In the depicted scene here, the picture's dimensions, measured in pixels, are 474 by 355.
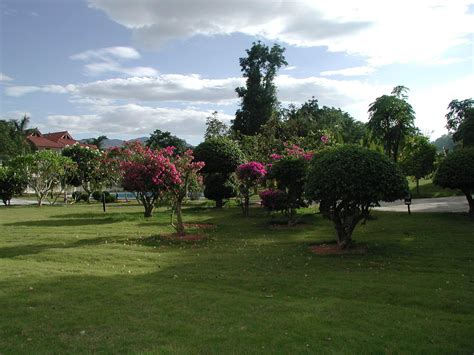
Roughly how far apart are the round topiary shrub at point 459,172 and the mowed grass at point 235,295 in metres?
3.64

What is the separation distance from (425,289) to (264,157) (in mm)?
21027

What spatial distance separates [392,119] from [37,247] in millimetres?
18194

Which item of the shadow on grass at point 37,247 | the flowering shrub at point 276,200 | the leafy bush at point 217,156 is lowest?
the shadow on grass at point 37,247

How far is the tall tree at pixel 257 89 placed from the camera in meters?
40.9

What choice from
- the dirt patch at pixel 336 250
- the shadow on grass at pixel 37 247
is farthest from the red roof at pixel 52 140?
the dirt patch at pixel 336 250

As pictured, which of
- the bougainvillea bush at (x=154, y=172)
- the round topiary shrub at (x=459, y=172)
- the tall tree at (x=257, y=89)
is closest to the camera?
the bougainvillea bush at (x=154, y=172)

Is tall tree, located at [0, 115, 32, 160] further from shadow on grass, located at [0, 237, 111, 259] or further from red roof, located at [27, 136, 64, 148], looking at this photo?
shadow on grass, located at [0, 237, 111, 259]

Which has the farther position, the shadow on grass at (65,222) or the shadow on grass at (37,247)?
the shadow on grass at (65,222)

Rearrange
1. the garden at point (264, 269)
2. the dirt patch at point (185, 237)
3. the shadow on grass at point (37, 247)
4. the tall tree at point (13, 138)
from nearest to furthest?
1. the garden at point (264, 269)
2. the shadow on grass at point (37, 247)
3. the dirt patch at point (185, 237)
4. the tall tree at point (13, 138)

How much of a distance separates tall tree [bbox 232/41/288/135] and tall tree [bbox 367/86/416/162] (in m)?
17.6

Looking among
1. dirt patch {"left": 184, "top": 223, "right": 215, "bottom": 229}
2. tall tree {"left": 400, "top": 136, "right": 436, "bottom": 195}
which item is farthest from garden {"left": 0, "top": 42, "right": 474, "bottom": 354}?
tall tree {"left": 400, "top": 136, "right": 436, "bottom": 195}

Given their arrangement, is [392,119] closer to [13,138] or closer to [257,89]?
[257,89]

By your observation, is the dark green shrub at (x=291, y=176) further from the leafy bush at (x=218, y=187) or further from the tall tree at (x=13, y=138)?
the tall tree at (x=13, y=138)

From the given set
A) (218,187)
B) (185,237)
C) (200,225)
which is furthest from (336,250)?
(218,187)
